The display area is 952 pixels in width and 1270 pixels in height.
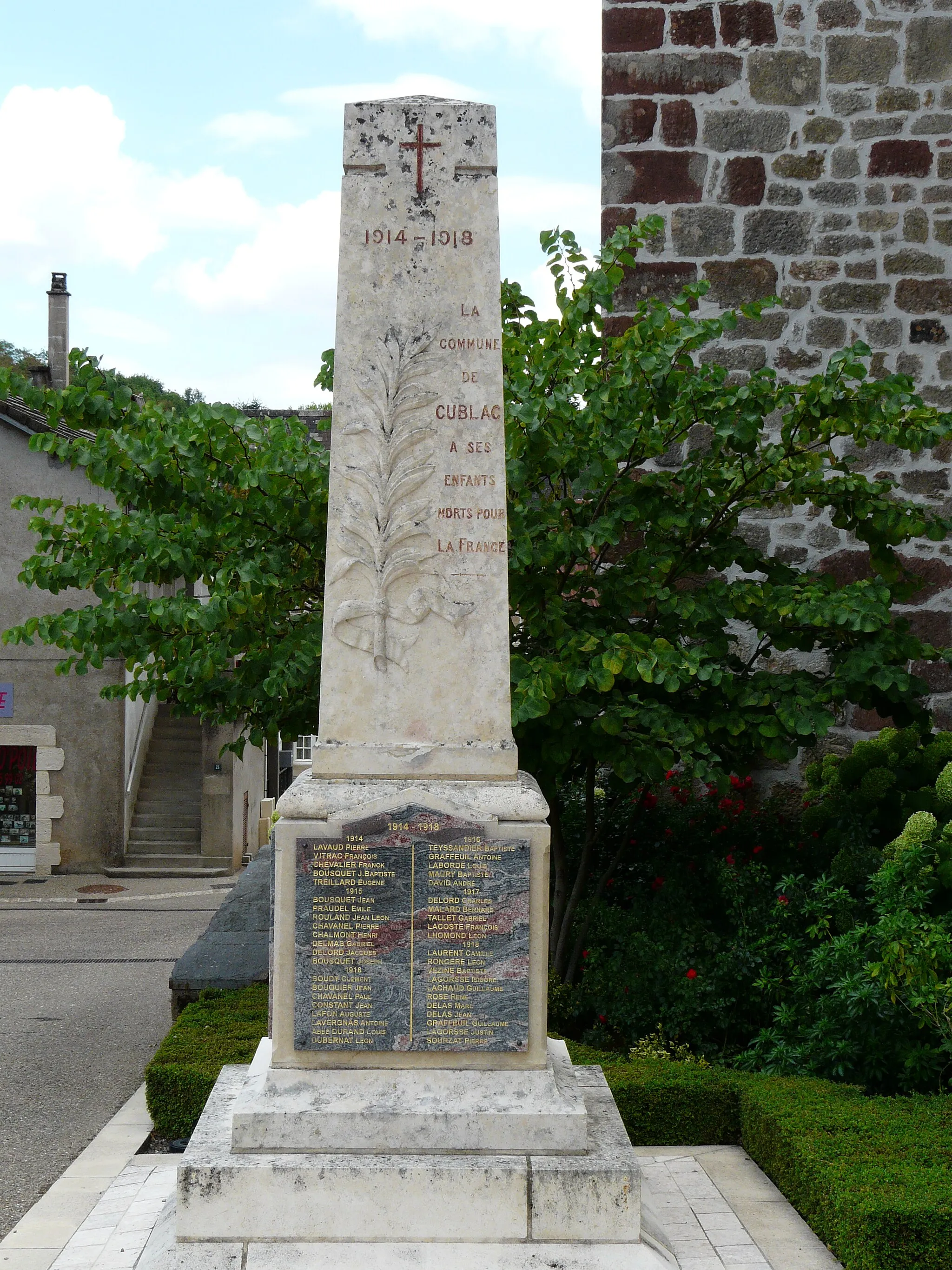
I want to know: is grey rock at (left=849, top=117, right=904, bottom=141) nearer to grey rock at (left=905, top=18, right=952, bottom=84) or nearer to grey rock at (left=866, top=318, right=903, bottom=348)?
grey rock at (left=905, top=18, right=952, bottom=84)

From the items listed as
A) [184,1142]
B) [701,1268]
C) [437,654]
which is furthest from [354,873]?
[184,1142]

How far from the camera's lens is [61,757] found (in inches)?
718

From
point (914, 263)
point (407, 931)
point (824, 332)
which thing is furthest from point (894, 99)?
point (407, 931)

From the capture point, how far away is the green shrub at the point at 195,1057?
19.4 ft

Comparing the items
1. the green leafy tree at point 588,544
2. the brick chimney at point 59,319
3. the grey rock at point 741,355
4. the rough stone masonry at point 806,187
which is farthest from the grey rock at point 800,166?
the brick chimney at point 59,319

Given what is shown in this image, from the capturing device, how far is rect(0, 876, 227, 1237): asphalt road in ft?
20.6

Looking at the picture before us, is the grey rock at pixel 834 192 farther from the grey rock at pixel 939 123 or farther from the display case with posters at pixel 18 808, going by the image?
the display case with posters at pixel 18 808

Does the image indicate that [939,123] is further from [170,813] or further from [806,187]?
[170,813]

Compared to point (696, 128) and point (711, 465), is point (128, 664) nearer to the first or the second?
point (711, 465)

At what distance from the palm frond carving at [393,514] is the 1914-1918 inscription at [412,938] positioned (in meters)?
0.63

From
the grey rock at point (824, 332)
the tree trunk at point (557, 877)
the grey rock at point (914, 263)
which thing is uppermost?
the grey rock at point (914, 263)

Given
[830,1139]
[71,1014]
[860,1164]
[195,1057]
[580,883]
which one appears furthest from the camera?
[71,1014]

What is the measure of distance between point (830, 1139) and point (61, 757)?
1492 centimetres

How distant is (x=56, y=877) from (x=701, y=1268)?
49.8 feet
